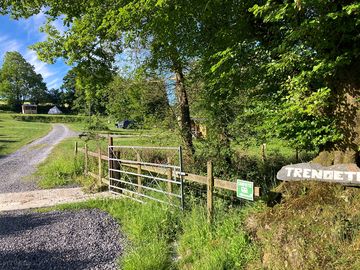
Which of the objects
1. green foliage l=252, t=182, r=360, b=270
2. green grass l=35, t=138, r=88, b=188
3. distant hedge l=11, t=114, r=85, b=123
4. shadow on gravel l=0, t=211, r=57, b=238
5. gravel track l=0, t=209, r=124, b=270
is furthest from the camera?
distant hedge l=11, t=114, r=85, b=123

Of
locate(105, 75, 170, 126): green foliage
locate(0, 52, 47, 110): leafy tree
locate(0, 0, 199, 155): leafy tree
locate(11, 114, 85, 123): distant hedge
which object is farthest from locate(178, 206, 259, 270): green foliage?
locate(0, 52, 47, 110): leafy tree

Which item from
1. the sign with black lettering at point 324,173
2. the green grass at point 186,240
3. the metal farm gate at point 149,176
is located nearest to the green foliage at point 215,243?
the green grass at point 186,240

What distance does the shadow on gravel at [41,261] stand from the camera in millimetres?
6391

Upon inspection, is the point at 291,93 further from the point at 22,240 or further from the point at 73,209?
the point at 73,209

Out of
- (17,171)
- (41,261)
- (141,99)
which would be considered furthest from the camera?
(17,171)

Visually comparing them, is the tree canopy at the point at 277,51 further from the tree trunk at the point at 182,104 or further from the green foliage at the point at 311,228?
the tree trunk at the point at 182,104

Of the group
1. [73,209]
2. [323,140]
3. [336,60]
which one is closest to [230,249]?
[323,140]

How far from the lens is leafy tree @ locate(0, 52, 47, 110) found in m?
115

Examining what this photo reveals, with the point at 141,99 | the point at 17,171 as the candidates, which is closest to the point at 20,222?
the point at 141,99

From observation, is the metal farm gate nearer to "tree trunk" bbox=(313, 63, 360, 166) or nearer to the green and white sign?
the green and white sign

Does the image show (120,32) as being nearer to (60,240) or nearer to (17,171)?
(60,240)

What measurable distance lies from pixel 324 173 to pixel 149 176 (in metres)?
4.48

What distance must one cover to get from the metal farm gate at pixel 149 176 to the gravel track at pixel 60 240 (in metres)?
1.23

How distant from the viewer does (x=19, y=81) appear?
4811 inches
